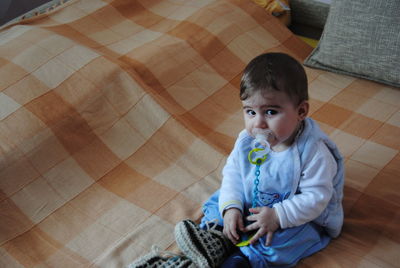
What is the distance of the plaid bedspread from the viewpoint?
1.20 meters

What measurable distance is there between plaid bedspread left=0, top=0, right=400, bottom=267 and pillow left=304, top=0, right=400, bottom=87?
6cm

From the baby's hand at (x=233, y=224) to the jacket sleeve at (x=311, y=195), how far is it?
97 mm

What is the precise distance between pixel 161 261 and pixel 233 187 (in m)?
0.24

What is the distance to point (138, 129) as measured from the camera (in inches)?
59.5

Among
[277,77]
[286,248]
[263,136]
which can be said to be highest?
[277,77]

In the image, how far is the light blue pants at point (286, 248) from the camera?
1.05 m

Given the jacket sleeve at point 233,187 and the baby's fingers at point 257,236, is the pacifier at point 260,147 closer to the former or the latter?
the jacket sleeve at point 233,187

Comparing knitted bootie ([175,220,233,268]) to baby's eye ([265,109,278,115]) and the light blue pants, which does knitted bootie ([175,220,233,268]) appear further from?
baby's eye ([265,109,278,115])

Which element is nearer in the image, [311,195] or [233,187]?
[311,195]

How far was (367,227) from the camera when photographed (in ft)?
3.86

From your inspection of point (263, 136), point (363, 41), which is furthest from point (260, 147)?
point (363, 41)

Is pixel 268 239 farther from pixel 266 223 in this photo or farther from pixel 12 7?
pixel 12 7

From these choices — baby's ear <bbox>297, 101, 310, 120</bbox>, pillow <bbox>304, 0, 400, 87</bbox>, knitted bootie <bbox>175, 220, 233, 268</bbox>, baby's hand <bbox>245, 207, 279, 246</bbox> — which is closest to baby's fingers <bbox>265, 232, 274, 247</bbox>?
baby's hand <bbox>245, 207, 279, 246</bbox>

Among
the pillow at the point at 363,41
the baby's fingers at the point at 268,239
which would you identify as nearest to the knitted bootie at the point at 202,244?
the baby's fingers at the point at 268,239
